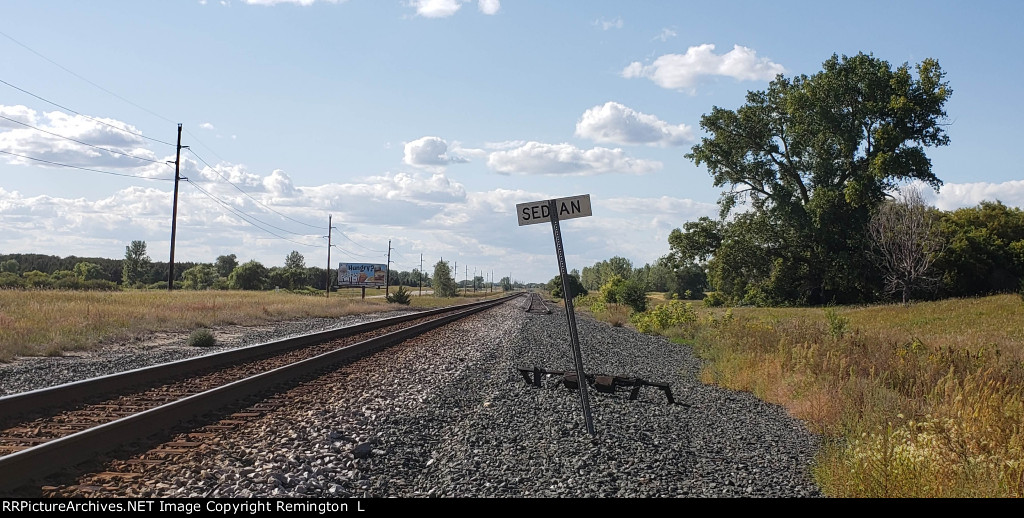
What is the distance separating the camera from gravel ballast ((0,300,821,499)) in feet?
18.9

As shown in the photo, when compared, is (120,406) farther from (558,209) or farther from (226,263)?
(226,263)

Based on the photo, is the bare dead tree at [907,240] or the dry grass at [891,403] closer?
the dry grass at [891,403]

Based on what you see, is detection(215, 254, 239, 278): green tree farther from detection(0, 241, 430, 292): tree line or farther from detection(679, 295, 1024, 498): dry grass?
detection(679, 295, 1024, 498): dry grass

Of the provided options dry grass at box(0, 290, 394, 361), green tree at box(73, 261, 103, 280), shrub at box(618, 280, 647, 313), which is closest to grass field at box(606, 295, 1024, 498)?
dry grass at box(0, 290, 394, 361)

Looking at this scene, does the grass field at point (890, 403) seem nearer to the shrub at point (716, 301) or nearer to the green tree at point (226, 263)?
the shrub at point (716, 301)

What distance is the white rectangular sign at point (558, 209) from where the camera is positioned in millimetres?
7816

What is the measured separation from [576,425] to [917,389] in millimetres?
5973

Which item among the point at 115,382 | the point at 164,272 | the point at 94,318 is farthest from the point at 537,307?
the point at 164,272

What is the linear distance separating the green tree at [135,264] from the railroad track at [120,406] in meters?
125

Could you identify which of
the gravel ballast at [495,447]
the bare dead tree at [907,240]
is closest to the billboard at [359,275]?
the bare dead tree at [907,240]

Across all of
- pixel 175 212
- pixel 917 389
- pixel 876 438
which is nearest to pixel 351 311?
pixel 175 212

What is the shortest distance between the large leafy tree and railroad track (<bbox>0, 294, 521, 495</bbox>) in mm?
44500

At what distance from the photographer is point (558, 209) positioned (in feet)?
26.1

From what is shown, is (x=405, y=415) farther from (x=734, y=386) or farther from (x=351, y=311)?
(x=351, y=311)
